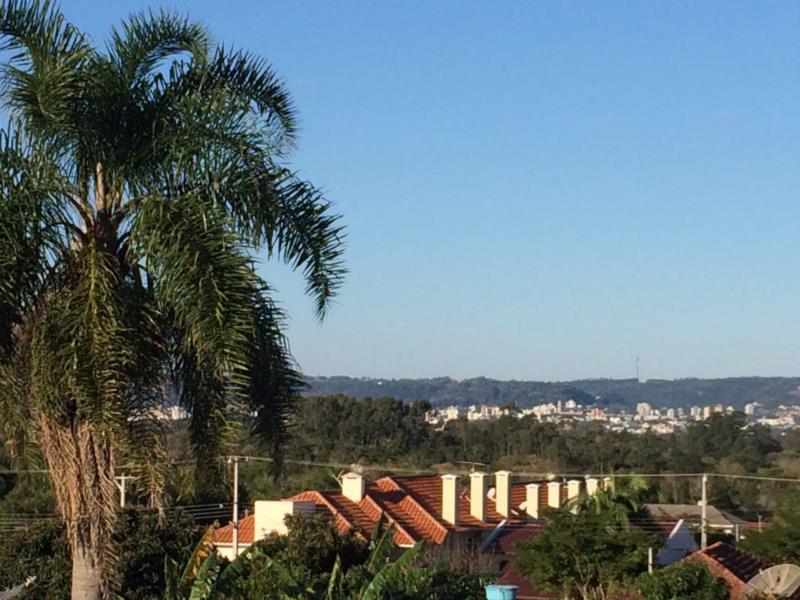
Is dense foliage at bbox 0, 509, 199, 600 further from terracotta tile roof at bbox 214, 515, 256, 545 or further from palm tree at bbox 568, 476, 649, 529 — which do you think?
palm tree at bbox 568, 476, 649, 529

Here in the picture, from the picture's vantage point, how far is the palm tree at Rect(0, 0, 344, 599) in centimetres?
950

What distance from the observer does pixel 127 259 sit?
10.1 metres

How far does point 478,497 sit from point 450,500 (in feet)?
8.85

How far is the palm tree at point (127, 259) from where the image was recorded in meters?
9.50

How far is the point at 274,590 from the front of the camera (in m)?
13.1

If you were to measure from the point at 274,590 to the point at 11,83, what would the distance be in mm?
5570

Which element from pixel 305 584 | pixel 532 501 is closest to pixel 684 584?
pixel 305 584

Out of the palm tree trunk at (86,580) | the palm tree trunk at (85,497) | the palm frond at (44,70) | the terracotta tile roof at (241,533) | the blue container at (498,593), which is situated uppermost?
the palm frond at (44,70)

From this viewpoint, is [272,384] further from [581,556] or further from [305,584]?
[581,556]

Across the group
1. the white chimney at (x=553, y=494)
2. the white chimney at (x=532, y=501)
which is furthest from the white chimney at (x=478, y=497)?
the white chimney at (x=553, y=494)

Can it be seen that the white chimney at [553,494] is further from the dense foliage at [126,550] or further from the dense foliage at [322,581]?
the dense foliage at [322,581]

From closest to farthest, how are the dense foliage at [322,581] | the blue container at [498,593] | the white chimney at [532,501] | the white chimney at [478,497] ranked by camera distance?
the dense foliage at [322,581] < the blue container at [498,593] < the white chimney at [478,497] < the white chimney at [532,501]

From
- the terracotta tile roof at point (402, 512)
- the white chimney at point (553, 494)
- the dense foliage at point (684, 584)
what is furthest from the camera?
the white chimney at point (553, 494)

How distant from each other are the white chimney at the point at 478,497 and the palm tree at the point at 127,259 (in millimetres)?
33781
